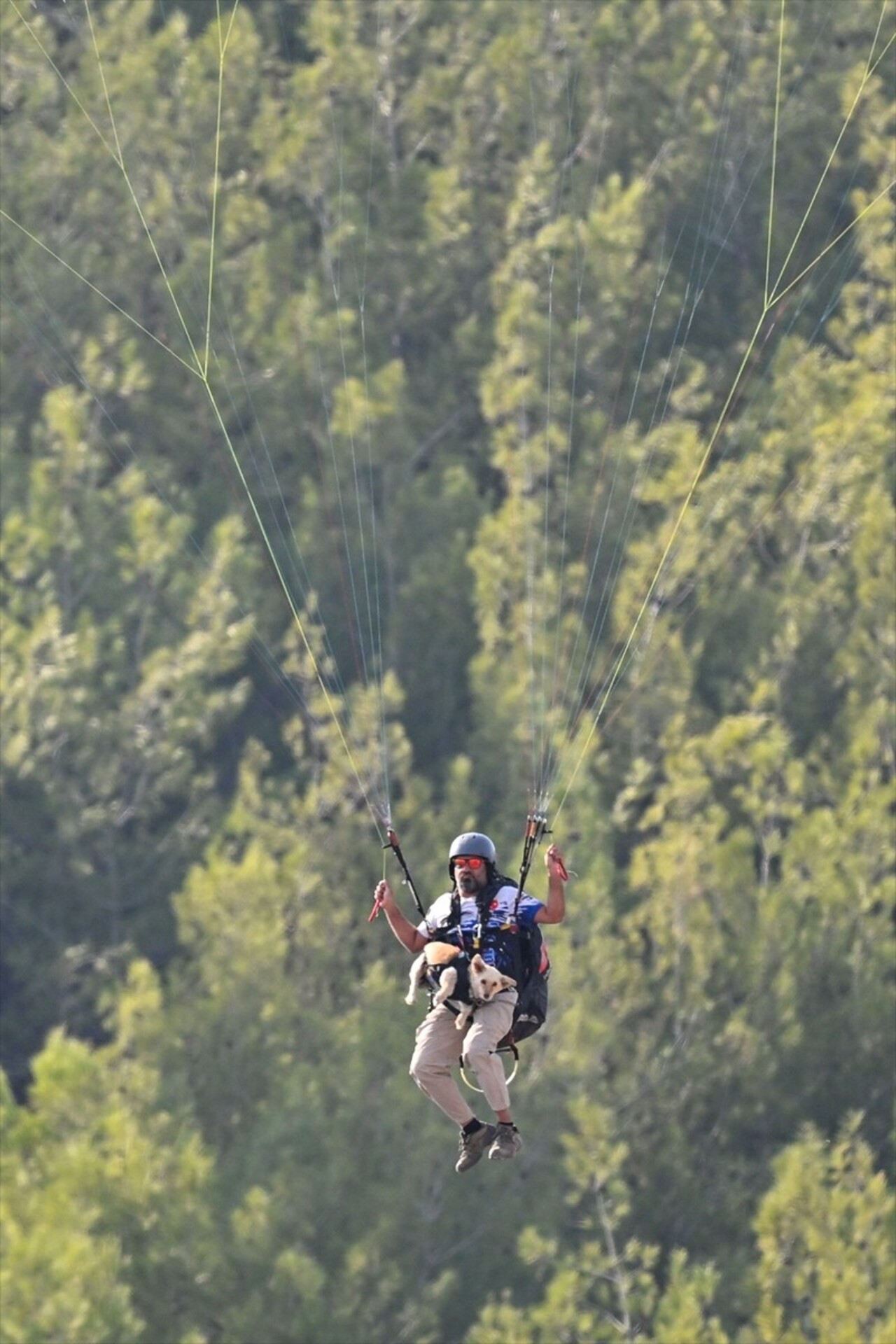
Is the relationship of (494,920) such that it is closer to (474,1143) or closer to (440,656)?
(474,1143)

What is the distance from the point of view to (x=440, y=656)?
2689cm

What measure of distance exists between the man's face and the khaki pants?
39 cm

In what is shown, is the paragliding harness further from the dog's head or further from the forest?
the forest

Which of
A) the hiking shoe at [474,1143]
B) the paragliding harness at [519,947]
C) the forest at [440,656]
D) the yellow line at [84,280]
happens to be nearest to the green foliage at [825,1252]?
the forest at [440,656]

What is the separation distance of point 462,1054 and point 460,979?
268mm

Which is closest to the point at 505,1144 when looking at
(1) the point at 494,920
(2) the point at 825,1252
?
(1) the point at 494,920

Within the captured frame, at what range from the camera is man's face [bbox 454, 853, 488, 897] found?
31.6 ft

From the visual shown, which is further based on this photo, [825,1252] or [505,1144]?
[825,1252]

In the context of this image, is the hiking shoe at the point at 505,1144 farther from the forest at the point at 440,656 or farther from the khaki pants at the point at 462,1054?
the forest at the point at 440,656

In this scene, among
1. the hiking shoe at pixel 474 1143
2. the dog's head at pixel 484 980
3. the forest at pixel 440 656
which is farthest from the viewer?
the forest at pixel 440 656

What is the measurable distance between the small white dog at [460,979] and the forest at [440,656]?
784 cm

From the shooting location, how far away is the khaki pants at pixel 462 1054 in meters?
9.54

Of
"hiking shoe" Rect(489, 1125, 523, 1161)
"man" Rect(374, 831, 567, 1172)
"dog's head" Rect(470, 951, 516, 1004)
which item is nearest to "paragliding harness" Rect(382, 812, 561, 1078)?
"man" Rect(374, 831, 567, 1172)

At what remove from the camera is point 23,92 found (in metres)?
27.3
